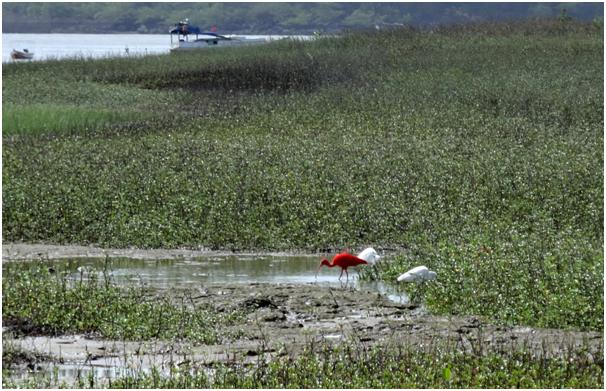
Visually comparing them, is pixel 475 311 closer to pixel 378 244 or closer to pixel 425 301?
pixel 425 301

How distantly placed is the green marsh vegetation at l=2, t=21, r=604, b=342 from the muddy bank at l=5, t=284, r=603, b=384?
49cm

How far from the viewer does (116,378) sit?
934 cm

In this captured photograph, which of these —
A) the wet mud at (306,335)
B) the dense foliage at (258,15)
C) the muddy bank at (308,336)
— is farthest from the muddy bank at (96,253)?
the dense foliage at (258,15)

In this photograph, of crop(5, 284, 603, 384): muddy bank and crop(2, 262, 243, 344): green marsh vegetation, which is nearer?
crop(5, 284, 603, 384): muddy bank

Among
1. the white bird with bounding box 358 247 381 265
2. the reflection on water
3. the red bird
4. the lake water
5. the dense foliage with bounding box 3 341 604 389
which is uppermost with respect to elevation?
the dense foliage with bounding box 3 341 604 389

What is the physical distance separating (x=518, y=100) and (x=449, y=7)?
56.5 meters

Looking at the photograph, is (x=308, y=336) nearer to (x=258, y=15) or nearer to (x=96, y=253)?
(x=96, y=253)

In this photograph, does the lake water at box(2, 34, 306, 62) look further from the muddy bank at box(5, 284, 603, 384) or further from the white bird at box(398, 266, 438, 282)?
the muddy bank at box(5, 284, 603, 384)

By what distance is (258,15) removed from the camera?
341 ft

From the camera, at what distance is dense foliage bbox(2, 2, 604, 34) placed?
8419 centimetres

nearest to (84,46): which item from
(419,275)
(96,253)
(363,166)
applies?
(363,166)

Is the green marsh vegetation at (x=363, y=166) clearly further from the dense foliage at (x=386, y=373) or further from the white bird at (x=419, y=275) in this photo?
the dense foliage at (x=386, y=373)

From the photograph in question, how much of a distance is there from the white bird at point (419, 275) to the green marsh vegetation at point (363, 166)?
137 millimetres

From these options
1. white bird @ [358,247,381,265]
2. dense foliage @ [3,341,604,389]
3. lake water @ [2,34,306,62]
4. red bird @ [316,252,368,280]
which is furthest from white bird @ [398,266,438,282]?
lake water @ [2,34,306,62]
